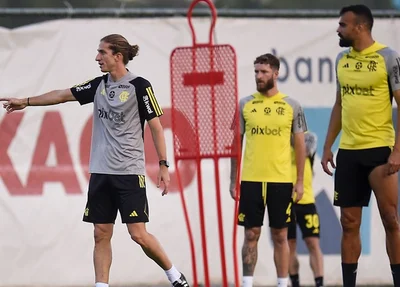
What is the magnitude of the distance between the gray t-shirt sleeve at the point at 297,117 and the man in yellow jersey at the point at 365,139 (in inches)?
56.9

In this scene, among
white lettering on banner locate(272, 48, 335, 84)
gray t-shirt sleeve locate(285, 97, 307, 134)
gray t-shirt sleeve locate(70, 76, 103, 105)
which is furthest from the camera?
white lettering on banner locate(272, 48, 335, 84)

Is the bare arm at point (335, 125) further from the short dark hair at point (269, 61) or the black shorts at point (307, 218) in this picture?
the black shorts at point (307, 218)

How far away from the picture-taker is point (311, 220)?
11078 mm

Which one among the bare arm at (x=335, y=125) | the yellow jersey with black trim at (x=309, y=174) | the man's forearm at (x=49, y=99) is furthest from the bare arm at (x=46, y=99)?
the yellow jersey with black trim at (x=309, y=174)

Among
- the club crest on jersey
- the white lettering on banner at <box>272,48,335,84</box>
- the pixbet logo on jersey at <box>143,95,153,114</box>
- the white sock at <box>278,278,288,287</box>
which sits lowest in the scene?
the white sock at <box>278,278,288,287</box>

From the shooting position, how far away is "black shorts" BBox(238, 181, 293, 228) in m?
9.58

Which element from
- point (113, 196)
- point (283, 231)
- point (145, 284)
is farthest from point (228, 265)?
point (113, 196)

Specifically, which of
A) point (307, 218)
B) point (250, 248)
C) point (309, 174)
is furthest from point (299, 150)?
point (307, 218)

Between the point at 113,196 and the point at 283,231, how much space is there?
196 centimetres

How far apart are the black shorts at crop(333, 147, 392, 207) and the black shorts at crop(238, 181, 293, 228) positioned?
139 centimetres

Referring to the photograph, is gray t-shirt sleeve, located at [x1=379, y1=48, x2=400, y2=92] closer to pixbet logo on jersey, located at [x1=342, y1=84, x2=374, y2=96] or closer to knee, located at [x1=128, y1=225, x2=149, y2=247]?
pixbet logo on jersey, located at [x1=342, y1=84, x2=374, y2=96]

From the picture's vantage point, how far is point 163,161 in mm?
8312

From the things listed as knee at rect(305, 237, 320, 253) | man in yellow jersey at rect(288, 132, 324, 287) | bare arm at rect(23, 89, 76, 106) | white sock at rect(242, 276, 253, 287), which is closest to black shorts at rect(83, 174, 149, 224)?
bare arm at rect(23, 89, 76, 106)

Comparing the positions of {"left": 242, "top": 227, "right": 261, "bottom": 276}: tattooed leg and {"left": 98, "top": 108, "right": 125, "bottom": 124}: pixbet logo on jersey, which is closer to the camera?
{"left": 98, "top": 108, "right": 125, "bottom": 124}: pixbet logo on jersey
